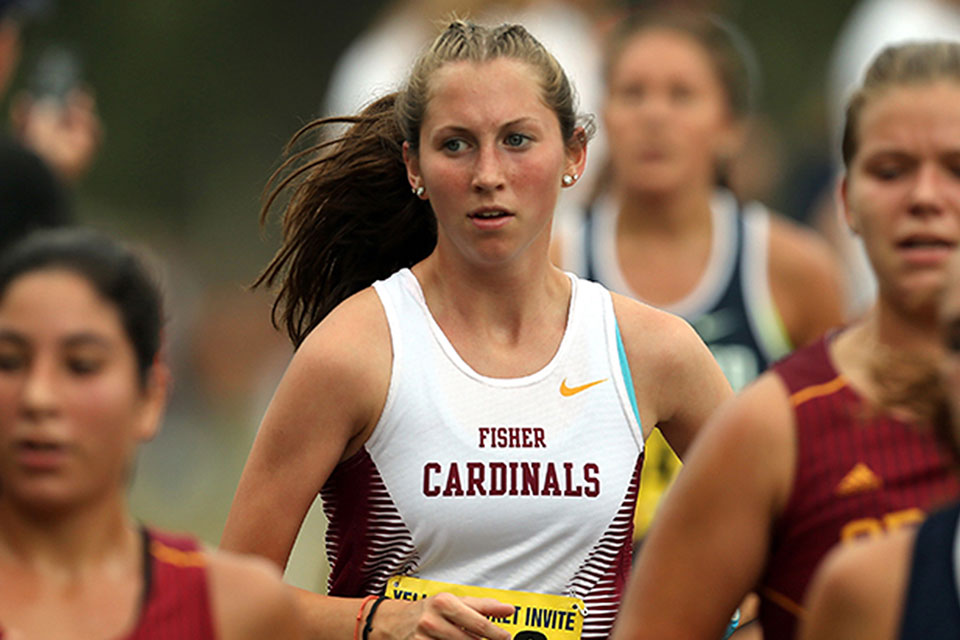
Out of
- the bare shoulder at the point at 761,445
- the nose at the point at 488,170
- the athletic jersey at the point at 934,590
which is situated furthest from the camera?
the nose at the point at 488,170

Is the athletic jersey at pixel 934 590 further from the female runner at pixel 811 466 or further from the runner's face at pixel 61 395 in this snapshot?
the runner's face at pixel 61 395

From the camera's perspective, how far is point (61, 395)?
3.18 m

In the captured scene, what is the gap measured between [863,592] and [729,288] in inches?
148

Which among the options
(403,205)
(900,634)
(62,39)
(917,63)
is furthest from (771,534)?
(62,39)

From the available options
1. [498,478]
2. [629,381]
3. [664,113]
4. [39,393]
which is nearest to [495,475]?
[498,478]

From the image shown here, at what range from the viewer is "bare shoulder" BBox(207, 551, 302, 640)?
3.29 m

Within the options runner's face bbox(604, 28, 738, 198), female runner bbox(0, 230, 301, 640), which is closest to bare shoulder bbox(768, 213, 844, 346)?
runner's face bbox(604, 28, 738, 198)

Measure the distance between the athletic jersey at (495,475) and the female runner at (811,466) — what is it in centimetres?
75

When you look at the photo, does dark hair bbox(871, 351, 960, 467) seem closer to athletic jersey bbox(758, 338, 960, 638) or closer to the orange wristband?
athletic jersey bbox(758, 338, 960, 638)

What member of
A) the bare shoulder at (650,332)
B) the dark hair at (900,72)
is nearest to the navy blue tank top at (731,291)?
the bare shoulder at (650,332)

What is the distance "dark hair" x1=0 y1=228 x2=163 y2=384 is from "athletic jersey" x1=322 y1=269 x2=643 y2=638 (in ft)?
3.22

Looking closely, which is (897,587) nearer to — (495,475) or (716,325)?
(495,475)

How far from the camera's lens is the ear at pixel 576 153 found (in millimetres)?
4625

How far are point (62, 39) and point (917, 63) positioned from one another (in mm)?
8478
